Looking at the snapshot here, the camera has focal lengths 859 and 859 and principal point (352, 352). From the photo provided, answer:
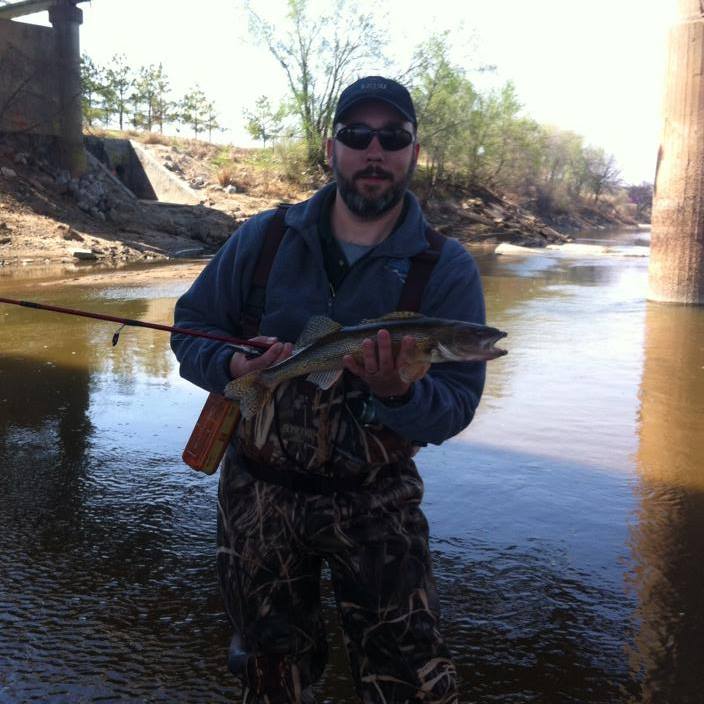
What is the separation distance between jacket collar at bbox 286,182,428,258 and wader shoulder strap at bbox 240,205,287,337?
49 mm

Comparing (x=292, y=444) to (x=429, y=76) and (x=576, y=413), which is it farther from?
(x=429, y=76)

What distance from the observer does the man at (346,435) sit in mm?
2408

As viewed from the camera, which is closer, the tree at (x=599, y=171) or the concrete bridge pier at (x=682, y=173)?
the concrete bridge pier at (x=682, y=173)

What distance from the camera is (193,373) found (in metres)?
2.86

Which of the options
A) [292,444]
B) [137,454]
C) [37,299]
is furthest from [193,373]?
[37,299]

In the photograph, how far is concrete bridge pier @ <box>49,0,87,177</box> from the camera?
2419 centimetres

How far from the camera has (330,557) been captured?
2537 millimetres

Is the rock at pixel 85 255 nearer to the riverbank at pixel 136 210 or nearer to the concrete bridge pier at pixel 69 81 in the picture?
the riverbank at pixel 136 210

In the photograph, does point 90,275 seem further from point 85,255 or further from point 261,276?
point 261,276

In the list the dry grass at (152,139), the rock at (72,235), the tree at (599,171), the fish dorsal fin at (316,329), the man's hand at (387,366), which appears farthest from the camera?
the tree at (599,171)

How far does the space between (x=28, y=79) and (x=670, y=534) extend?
79.5ft

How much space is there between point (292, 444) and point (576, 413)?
4.66m

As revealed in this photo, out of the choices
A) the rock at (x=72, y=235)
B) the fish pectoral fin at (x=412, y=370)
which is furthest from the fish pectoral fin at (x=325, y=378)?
the rock at (x=72, y=235)

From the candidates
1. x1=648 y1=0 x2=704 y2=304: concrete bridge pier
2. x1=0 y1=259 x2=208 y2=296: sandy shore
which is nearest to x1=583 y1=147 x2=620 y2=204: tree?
x1=0 y1=259 x2=208 y2=296: sandy shore
